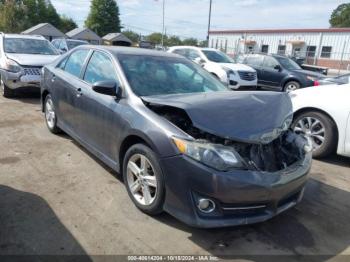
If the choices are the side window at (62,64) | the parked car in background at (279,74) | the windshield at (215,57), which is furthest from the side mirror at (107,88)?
the parked car in background at (279,74)

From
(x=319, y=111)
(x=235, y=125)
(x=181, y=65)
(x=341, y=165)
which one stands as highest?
(x=181, y=65)

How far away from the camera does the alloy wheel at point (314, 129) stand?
5124mm

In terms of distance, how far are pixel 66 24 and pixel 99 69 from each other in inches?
3229

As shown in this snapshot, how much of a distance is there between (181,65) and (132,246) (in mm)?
2474

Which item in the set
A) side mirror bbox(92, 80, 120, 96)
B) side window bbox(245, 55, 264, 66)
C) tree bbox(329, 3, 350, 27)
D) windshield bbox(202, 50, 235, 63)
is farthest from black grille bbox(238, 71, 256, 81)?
tree bbox(329, 3, 350, 27)

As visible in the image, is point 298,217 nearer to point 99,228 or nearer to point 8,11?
point 99,228

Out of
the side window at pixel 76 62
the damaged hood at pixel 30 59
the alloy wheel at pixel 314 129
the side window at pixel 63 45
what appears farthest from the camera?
the side window at pixel 63 45

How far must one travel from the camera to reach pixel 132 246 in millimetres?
2818

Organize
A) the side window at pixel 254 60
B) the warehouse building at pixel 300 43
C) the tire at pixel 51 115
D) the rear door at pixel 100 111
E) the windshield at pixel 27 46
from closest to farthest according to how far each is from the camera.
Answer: the rear door at pixel 100 111 → the tire at pixel 51 115 → the windshield at pixel 27 46 → the side window at pixel 254 60 → the warehouse building at pixel 300 43

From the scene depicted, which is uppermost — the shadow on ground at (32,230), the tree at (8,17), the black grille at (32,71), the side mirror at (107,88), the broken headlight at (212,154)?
the tree at (8,17)

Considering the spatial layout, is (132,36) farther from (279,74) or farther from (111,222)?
(111,222)

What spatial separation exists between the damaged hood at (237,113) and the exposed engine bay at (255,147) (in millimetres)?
113

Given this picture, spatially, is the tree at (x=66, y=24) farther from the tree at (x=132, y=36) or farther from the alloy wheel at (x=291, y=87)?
the alloy wheel at (x=291, y=87)

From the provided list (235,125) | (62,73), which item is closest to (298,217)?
(235,125)
